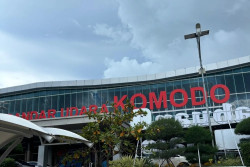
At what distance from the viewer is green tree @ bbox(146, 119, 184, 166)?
15.1m

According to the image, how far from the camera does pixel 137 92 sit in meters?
35.6

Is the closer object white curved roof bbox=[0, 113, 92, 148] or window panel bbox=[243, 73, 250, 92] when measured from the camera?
white curved roof bbox=[0, 113, 92, 148]

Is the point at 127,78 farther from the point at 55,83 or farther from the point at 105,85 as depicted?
the point at 55,83

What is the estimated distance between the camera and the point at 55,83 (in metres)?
37.7

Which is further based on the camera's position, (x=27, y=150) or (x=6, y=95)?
(x=6, y=95)

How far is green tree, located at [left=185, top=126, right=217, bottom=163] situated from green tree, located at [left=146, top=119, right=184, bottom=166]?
61 centimetres

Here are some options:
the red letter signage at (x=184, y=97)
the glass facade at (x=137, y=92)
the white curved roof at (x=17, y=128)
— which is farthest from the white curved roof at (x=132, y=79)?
the white curved roof at (x=17, y=128)

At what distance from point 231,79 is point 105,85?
1599 centimetres

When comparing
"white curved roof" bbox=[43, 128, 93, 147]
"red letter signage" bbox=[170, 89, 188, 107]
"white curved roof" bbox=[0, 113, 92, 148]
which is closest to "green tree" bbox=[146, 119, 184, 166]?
"white curved roof" bbox=[43, 128, 93, 147]

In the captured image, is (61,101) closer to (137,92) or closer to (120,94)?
(120,94)

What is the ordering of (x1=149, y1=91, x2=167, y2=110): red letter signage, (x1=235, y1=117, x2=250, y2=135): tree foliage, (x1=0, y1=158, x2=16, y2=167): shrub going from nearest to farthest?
(x1=235, y1=117, x2=250, y2=135): tree foliage < (x1=0, y1=158, x2=16, y2=167): shrub < (x1=149, y1=91, x2=167, y2=110): red letter signage

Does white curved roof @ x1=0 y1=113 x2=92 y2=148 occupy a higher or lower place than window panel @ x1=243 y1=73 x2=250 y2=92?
lower

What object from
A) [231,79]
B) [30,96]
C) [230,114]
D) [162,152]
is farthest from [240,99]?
[30,96]

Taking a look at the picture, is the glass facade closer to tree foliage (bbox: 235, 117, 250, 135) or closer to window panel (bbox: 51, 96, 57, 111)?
window panel (bbox: 51, 96, 57, 111)
